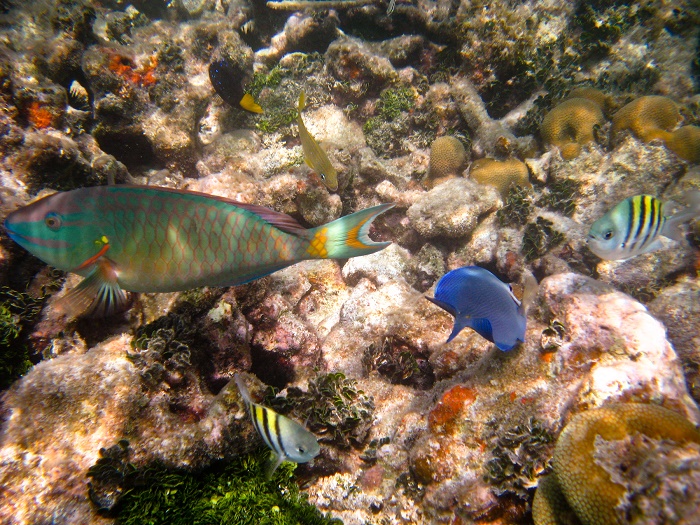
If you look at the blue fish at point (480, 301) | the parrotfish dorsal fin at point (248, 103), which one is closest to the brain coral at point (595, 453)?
the blue fish at point (480, 301)

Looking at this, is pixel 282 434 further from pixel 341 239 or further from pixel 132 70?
pixel 132 70

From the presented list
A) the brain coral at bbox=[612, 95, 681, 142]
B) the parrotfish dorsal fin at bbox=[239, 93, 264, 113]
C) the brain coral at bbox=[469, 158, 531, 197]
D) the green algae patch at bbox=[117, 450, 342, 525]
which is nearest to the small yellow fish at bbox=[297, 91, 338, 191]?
the parrotfish dorsal fin at bbox=[239, 93, 264, 113]

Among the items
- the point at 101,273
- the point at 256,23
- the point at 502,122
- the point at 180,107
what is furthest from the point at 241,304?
the point at 256,23

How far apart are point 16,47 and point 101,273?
686cm

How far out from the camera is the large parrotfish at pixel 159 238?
196 cm

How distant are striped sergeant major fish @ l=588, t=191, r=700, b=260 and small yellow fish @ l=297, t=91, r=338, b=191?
3321 mm

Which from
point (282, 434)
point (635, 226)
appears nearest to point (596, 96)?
point (635, 226)

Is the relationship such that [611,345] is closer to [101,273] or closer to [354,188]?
[101,273]

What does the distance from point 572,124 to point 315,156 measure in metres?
5.73

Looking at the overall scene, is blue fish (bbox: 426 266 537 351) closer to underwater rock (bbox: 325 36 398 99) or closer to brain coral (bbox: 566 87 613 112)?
underwater rock (bbox: 325 36 398 99)

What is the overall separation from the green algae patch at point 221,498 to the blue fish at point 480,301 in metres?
2.21

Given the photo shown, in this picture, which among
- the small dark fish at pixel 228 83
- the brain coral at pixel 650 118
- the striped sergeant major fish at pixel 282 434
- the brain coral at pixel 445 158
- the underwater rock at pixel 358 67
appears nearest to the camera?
the striped sergeant major fish at pixel 282 434

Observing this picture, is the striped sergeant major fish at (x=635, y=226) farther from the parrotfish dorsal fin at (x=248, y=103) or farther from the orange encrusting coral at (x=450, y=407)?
the parrotfish dorsal fin at (x=248, y=103)

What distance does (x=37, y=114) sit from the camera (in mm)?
4781
